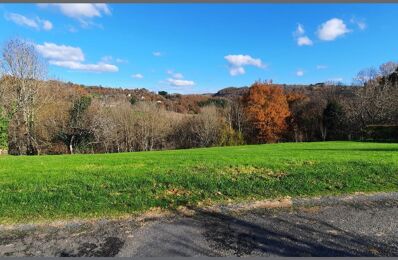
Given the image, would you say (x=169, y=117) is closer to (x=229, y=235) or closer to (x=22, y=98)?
(x=22, y=98)

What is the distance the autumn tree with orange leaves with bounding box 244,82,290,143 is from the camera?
51125mm

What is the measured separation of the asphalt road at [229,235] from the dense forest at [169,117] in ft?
106

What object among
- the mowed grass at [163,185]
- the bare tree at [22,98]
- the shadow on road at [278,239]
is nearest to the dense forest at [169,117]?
the bare tree at [22,98]

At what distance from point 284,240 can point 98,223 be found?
11.0 feet

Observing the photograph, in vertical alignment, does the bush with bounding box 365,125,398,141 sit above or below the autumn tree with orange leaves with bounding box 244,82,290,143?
below

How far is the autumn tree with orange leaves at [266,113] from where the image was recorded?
168 feet

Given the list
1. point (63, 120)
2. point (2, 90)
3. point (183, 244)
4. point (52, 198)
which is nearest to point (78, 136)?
point (63, 120)

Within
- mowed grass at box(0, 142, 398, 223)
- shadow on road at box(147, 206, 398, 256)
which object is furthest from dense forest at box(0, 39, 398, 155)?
shadow on road at box(147, 206, 398, 256)

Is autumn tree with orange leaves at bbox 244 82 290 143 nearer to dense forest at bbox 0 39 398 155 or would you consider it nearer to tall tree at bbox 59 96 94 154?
dense forest at bbox 0 39 398 155

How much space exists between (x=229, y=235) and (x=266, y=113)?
155ft

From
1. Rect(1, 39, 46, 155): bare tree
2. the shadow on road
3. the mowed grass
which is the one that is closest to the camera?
the shadow on road

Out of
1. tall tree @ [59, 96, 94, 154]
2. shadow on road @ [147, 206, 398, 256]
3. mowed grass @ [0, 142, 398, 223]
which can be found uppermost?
tall tree @ [59, 96, 94, 154]

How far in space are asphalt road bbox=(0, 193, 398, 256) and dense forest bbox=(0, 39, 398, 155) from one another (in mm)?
32392

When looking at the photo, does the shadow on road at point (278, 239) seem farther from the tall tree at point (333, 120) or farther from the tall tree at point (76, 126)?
the tall tree at point (333, 120)
